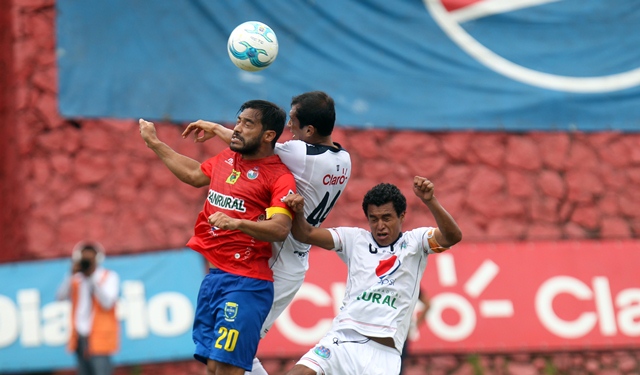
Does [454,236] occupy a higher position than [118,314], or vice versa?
[454,236]

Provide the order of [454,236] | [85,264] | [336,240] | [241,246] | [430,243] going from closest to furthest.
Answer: [241,246]
[454,236]
[430,243]
[336,240]
[85,264]

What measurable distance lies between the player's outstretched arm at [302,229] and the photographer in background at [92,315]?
501cm

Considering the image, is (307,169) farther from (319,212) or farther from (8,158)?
(8,158)

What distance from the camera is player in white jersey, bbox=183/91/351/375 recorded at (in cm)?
701

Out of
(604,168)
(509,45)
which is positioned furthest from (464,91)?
(604,168)

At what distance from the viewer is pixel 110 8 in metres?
12.7

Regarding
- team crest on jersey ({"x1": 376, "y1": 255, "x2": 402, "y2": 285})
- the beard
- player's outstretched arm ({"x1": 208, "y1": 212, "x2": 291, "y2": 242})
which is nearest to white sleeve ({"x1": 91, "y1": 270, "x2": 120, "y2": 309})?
team crest on jersey ({"x1": 376, "y1": 255, "x2": 402, "y2": 285})

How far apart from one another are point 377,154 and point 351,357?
20.5ft

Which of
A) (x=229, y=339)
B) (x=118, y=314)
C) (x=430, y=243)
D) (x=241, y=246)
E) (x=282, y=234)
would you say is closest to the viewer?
(x=282, y=234)

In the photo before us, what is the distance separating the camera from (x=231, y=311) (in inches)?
267

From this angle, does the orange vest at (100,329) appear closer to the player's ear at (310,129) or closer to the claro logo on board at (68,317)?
the claro logo on board at (68,317)

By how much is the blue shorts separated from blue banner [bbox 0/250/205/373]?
17.4 feet

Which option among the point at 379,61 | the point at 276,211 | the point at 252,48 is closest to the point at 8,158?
the point at 379,61

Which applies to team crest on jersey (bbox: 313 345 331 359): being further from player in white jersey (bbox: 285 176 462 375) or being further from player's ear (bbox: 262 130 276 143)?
player's ear (bbox: 262 130 276 143)
